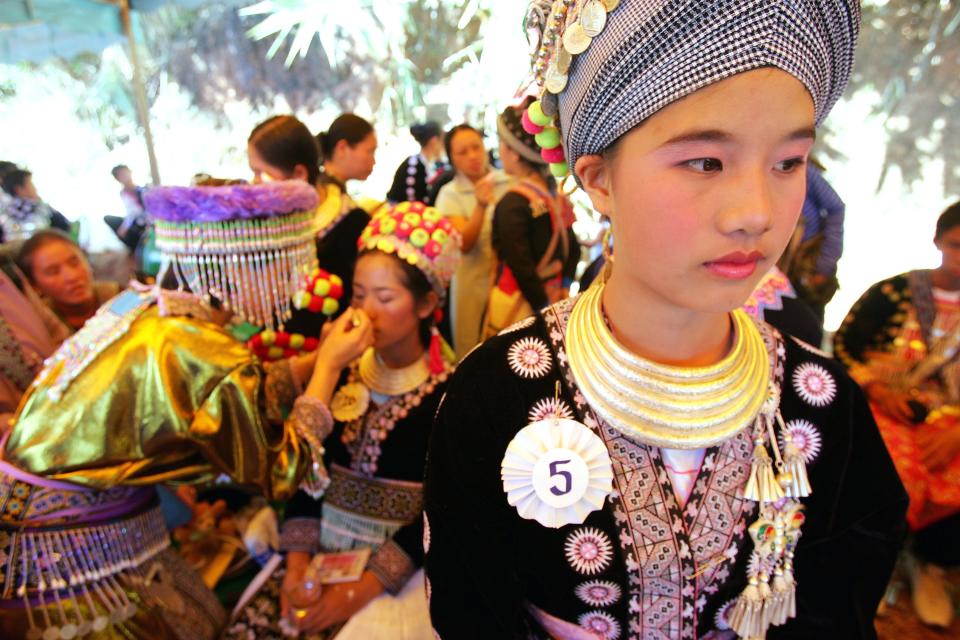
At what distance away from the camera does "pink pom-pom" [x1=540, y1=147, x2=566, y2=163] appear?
40.6 inches

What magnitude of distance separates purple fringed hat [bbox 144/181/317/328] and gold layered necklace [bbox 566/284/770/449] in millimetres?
900

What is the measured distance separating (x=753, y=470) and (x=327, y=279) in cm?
150

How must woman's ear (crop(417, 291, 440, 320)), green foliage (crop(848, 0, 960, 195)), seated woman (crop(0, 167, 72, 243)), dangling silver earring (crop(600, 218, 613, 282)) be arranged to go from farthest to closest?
seated woman (crop(0, 167, 72, 243)), green foliage (crop(848, 0, 960, 195)), woman's ear (crop(417, 291, 440, 320)), dangling silver earring (crop(600, 218, 613, 282))

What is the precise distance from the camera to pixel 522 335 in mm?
1012

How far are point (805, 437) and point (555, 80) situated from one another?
26.5 inches

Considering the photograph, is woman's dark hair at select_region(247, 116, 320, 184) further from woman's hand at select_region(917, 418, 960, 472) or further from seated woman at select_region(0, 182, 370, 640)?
woman's hand at select_region(917, 418, 960, 472)

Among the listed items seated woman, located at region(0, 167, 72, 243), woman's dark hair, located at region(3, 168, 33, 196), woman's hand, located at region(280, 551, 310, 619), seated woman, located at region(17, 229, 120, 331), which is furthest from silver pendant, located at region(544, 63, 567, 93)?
woman's dark hair, located at region(3, 168, 33, 196)

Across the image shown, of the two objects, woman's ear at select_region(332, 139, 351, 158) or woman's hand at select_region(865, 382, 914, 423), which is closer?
woman's hand at select_region(865, 382, 914, 423)

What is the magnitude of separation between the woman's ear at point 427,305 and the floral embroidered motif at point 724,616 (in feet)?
3.50

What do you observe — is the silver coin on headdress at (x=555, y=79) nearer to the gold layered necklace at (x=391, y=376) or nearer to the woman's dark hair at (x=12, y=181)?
the gold layered necklace at (x=391, y=376)

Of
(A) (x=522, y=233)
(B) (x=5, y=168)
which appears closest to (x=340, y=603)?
(A) (x=522, y=233)

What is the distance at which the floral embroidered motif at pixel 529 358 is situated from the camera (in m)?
0.96

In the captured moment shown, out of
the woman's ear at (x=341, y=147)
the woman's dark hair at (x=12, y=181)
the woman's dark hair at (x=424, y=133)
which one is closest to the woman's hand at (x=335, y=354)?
the woman's ear at (x=341, y=147)

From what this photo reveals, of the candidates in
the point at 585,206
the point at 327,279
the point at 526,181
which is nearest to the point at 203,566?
the point at 327,279
